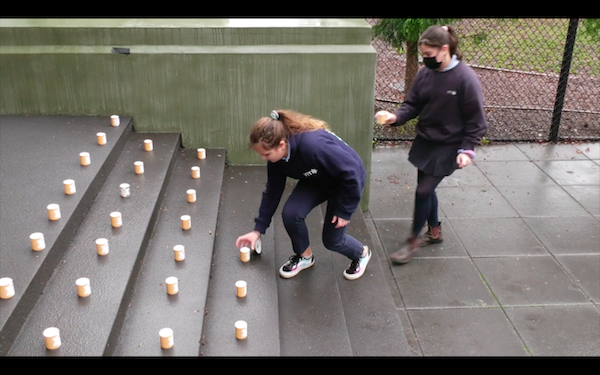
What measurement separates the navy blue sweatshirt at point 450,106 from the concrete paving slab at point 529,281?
111 centimetres

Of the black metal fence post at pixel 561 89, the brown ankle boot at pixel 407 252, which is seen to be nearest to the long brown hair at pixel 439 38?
the brown ankle boot at pixel 407 252

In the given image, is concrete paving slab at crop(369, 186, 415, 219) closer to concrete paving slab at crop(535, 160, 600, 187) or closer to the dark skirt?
the dark skirt

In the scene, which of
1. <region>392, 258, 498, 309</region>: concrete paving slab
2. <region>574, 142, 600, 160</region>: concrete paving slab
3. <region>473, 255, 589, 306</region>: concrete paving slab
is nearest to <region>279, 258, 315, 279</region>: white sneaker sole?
<region>392, 258, 498, 309</region>: concrete paving slab

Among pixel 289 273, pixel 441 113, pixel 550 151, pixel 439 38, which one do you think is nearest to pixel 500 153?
pixel 550 151

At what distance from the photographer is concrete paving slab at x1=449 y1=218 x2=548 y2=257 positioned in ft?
16.6

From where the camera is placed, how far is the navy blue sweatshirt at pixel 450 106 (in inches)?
166

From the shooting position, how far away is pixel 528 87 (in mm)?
9766

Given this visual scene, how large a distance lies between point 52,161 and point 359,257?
99.8 inches

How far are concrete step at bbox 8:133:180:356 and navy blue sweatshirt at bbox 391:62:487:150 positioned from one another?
2077 millimetres

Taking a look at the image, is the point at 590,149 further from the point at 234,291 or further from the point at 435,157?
the point at 234,291

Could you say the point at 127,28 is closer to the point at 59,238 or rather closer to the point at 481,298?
the point at 59,238

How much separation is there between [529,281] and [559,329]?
621 millimetres

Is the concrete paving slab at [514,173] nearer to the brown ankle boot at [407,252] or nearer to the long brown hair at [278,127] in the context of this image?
the brown ankle boot at [407,252]

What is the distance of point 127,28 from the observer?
17.9 ft
